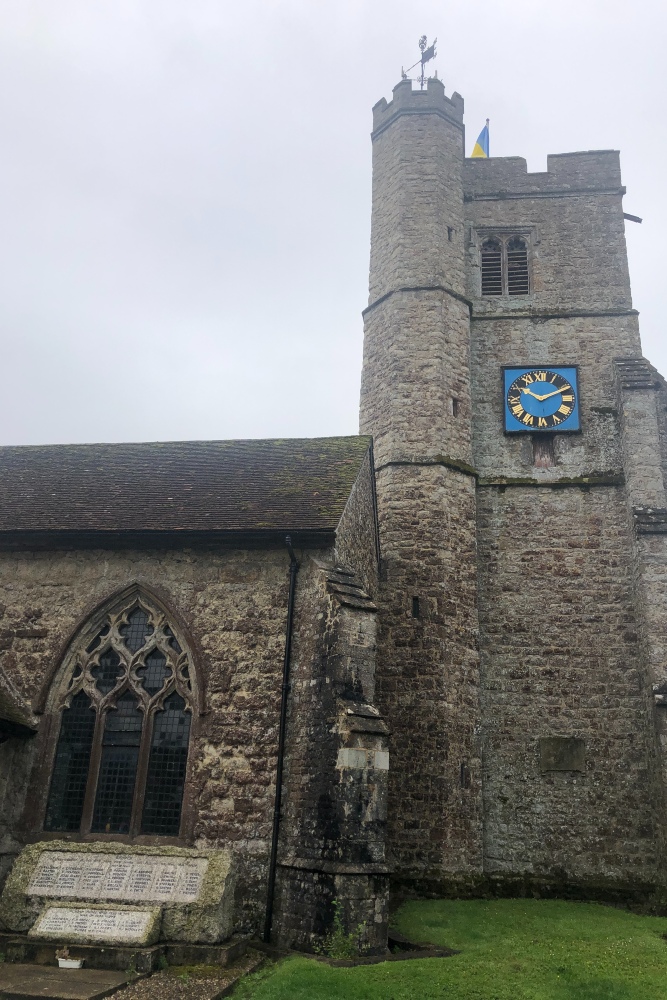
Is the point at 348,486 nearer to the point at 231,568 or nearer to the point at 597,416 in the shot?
the point at 231,568

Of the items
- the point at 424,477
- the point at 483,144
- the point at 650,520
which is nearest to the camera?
the point at 650,520

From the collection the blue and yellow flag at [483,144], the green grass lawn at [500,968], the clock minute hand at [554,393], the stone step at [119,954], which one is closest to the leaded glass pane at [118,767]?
the stone step at [119,954]

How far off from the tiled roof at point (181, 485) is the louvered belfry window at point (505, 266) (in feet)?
28.3

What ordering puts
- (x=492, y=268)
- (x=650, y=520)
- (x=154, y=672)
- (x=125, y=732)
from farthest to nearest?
(x=492, y=268) < (x=650, y=520) < (x=154, y=672) < (x=125, y=732)

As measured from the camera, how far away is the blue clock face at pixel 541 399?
20.1 metres

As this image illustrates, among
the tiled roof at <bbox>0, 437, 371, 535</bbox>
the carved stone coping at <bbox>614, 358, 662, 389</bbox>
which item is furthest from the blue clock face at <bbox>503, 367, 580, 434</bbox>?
the tiled roof at <bbox>0, 437, 371, 535</bbox>

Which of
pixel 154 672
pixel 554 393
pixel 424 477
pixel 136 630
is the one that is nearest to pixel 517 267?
pixel 554 393

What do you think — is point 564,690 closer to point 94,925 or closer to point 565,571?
point 565,571

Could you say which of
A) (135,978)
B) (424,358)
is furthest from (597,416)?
(135,978)

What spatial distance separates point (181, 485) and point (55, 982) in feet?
27.0

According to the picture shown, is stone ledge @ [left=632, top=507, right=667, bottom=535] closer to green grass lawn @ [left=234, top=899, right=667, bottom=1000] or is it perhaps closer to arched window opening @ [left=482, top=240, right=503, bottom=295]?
green grass lawn @ [left=234, top=899, right=667, bottom=1000]

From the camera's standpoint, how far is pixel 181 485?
579 inches

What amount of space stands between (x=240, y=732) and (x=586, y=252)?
677 inches

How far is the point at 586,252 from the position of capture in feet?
73.0
